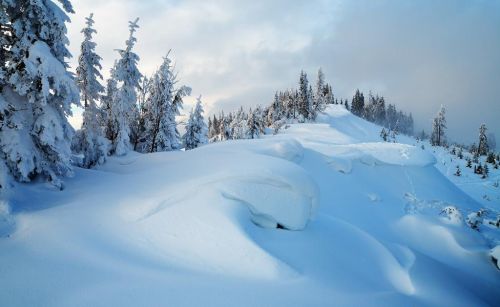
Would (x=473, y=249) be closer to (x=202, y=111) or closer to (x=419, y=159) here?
(x=419, y=159)

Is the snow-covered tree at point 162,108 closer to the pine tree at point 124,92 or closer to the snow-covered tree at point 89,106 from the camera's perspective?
the pine tree at point 124,92

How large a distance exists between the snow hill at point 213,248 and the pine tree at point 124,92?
659cm

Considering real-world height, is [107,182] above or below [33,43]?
below

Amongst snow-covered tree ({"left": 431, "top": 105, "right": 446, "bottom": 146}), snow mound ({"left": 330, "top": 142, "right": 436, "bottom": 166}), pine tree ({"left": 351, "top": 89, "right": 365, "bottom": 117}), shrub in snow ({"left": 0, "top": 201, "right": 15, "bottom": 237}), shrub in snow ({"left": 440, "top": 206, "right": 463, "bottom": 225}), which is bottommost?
shrub in snow ({"left": 440, "top": 206, "right": 463, "bottom": 225})

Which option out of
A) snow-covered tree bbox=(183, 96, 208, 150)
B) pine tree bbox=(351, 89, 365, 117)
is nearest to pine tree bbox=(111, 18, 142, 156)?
snow-covered tree bbox=(183, 96, 208, 150)

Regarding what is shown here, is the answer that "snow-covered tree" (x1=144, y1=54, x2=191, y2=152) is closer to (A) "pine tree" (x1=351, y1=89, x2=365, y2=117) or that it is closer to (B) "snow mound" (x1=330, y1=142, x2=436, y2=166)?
(B) "snow mound" (x1=330, y1=142, x2=436, y2=166)

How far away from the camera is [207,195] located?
8.56 meters

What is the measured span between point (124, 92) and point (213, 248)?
1789 cm

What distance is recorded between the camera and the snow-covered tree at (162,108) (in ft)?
82.8

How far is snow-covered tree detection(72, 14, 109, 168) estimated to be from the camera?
17438 mm

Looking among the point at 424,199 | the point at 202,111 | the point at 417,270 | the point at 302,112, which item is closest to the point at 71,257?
the point at 417,270

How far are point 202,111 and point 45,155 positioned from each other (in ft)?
84.9

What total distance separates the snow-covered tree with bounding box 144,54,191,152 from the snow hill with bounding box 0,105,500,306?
11.2m

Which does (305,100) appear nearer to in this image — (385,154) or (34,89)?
(385,154)
